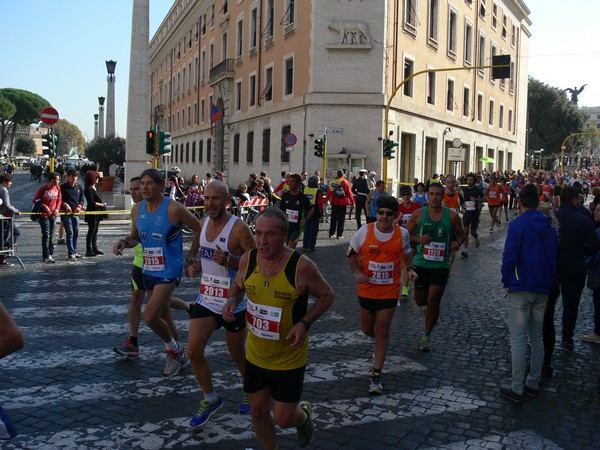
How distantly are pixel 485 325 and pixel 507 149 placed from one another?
44.0 meters

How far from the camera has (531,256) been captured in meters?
5.06

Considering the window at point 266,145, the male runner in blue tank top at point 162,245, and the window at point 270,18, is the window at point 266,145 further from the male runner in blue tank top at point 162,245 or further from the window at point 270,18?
the male runner in blue tank top at point 162,245

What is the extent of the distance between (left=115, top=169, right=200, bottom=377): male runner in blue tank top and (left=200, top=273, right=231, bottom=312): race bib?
798 mm

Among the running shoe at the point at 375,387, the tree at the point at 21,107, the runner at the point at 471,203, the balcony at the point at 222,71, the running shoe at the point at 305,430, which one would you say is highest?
the tree at the point at 21,107

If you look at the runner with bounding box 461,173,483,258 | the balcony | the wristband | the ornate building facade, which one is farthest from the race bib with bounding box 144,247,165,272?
the balcony

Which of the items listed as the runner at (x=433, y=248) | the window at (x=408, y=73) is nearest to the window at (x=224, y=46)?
the window at (x=408, y=73)

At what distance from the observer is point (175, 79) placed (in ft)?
204

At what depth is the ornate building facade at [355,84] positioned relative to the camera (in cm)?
2795

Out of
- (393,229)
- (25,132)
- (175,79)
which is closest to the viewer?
(393,229)

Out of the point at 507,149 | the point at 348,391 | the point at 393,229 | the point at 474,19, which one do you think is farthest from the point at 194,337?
the point at 507,149

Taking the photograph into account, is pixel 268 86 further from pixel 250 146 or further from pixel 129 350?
pixel 129 350

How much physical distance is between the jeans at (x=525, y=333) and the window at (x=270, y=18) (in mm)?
30757

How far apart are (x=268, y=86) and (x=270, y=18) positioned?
12.7 feet

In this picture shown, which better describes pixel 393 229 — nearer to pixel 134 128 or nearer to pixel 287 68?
pixel 134 128
